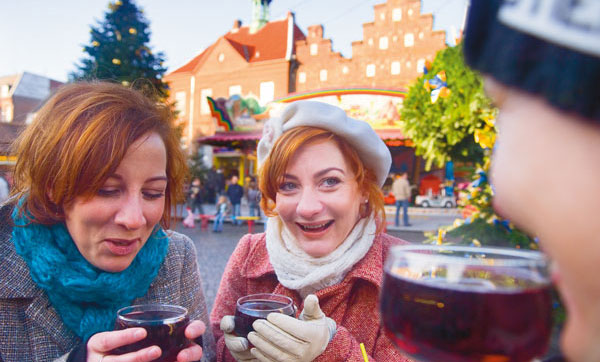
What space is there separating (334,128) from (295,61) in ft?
65.3

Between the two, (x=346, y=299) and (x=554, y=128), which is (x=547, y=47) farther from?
(x=346, y=299)

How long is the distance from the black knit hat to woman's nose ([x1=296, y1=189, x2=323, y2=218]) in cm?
123

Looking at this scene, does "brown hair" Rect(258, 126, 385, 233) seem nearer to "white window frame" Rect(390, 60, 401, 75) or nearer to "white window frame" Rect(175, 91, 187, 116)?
"white window frame" Rect(390, 60, 401, 75)

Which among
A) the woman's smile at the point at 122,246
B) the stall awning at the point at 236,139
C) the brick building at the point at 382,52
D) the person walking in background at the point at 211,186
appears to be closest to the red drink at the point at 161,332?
the woman's smile at the point at 122,246

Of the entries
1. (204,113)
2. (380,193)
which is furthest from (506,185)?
(204,113)

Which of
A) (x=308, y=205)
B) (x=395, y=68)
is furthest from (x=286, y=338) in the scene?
(x=395, y=68)

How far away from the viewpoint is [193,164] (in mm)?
18891

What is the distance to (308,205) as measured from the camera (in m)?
1.66

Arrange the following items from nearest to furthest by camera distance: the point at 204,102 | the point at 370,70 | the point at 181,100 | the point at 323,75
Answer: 1. the point at 370,70
2. the point at 323,75
3. the point at 204,102
4. the point at 181,100

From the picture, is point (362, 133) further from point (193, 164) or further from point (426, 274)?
point (193, 164)

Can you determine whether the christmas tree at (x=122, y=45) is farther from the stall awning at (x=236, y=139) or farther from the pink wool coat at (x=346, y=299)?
the pink wool coat at (x=346, y=299)

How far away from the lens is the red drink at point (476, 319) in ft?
1.82

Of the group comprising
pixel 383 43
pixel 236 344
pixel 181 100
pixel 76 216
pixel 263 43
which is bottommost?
pixel 236 344

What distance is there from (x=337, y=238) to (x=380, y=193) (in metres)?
0.32
